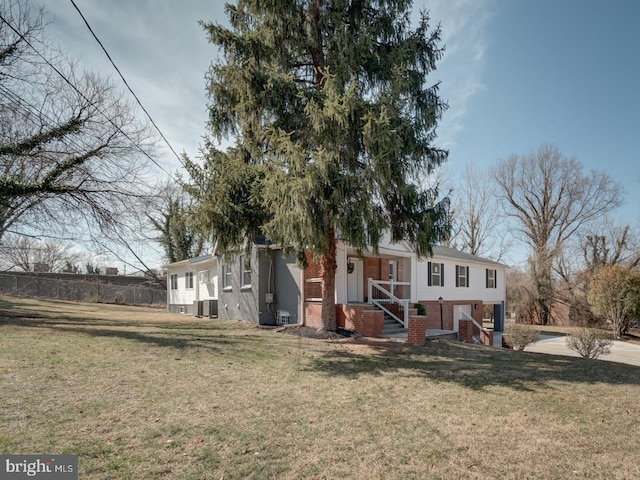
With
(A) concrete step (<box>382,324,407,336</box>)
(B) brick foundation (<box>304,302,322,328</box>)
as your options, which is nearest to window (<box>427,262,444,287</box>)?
(A) concrete step (<box>382,324,407,336</box>)

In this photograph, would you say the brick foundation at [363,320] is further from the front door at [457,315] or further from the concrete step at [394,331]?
the front door at [457,315]

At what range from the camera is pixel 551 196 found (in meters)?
33.1

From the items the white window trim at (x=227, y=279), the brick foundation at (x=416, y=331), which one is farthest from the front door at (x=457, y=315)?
the white window trim at (x=227, y=279)

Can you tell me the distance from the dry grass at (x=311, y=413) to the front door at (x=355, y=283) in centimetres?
579

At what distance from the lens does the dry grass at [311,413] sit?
365 centimetres

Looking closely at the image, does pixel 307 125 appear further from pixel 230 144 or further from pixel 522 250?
pixel 522 250

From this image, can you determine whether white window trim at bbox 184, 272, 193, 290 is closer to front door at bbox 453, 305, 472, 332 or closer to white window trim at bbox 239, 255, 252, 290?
white window trim at bbox 239, 255, 252, 290

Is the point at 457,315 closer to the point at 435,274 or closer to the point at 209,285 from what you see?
the point at 435,274

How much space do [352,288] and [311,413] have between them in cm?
1012

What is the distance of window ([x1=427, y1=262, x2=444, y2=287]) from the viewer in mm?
18844

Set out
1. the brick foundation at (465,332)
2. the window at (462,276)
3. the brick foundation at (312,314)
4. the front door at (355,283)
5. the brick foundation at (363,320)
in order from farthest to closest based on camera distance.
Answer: the window at (462,276) → the brick foundation at (465,332) → the front door at (355,283) → the brick foundation at (312,314) → the brick foundation at (363,320)

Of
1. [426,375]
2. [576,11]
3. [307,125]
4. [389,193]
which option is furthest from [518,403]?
[576,11]

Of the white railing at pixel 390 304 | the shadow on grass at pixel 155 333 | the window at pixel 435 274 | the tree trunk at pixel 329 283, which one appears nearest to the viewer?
the shadow on grass at pixel 155 333

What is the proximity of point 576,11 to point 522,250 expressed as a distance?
88.5ft
